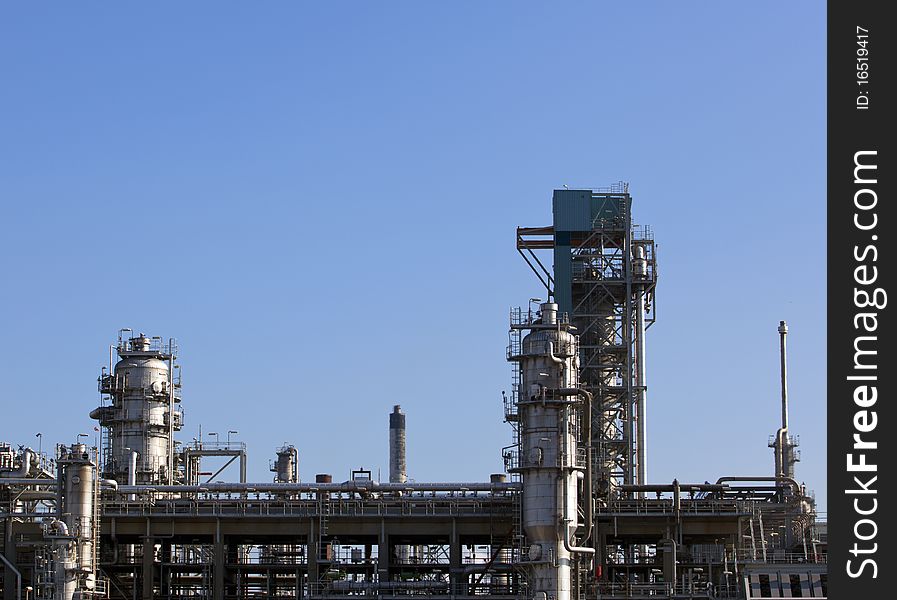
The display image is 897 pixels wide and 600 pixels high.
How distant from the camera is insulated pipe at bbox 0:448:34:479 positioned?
7919 cm

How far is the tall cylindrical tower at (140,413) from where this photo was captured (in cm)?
8800

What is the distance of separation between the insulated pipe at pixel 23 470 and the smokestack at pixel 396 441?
8360 centimetres

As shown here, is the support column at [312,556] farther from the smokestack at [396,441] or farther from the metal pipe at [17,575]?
the smokestack at [396,441]

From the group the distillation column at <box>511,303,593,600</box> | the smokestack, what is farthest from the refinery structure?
the smokestack

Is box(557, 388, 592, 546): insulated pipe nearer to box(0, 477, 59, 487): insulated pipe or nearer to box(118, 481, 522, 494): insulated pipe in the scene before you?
box(118, 481, 522, 494): insulated pipe

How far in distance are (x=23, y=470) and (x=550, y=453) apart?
27207 millimetres

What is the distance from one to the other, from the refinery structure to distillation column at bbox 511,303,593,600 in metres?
0.09

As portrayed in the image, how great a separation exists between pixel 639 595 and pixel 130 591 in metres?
28.4

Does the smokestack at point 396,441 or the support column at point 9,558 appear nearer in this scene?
the support column at point 9,558

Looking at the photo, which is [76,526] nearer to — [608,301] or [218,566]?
[218,566]

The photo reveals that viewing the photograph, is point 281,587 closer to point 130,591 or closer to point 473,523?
point 130,591

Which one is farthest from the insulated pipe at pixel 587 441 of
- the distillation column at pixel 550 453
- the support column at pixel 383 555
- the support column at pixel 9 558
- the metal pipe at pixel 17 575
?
the support column at pixel 9 558

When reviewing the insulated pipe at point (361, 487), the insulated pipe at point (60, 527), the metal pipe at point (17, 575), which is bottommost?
the metal pipe at point (17, 575)
